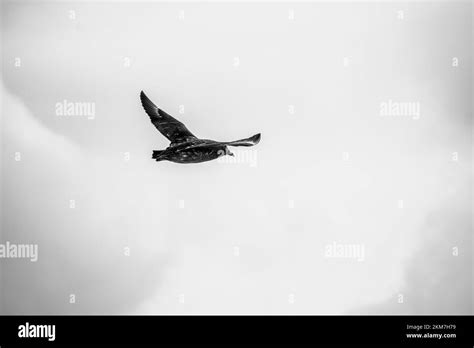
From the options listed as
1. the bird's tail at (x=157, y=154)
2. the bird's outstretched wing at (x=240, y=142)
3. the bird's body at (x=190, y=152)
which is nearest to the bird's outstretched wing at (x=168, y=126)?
the bird's body at (x=190, y=152)

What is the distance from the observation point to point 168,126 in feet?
96.1

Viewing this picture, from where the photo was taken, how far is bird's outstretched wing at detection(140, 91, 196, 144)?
1129 inches

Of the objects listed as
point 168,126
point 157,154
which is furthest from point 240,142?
point 168,126

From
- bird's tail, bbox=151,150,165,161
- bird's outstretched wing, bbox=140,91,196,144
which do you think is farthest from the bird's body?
bird's outstretched wing, bbox=140,91,196,144

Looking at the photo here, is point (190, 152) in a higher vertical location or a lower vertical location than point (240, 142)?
lower

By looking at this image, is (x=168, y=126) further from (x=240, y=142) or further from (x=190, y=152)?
(x=240, y=142)

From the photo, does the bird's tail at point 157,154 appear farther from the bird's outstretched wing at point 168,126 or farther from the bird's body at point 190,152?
the bird's outstretched wing at point 168,126

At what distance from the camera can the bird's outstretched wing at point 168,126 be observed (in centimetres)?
2869
